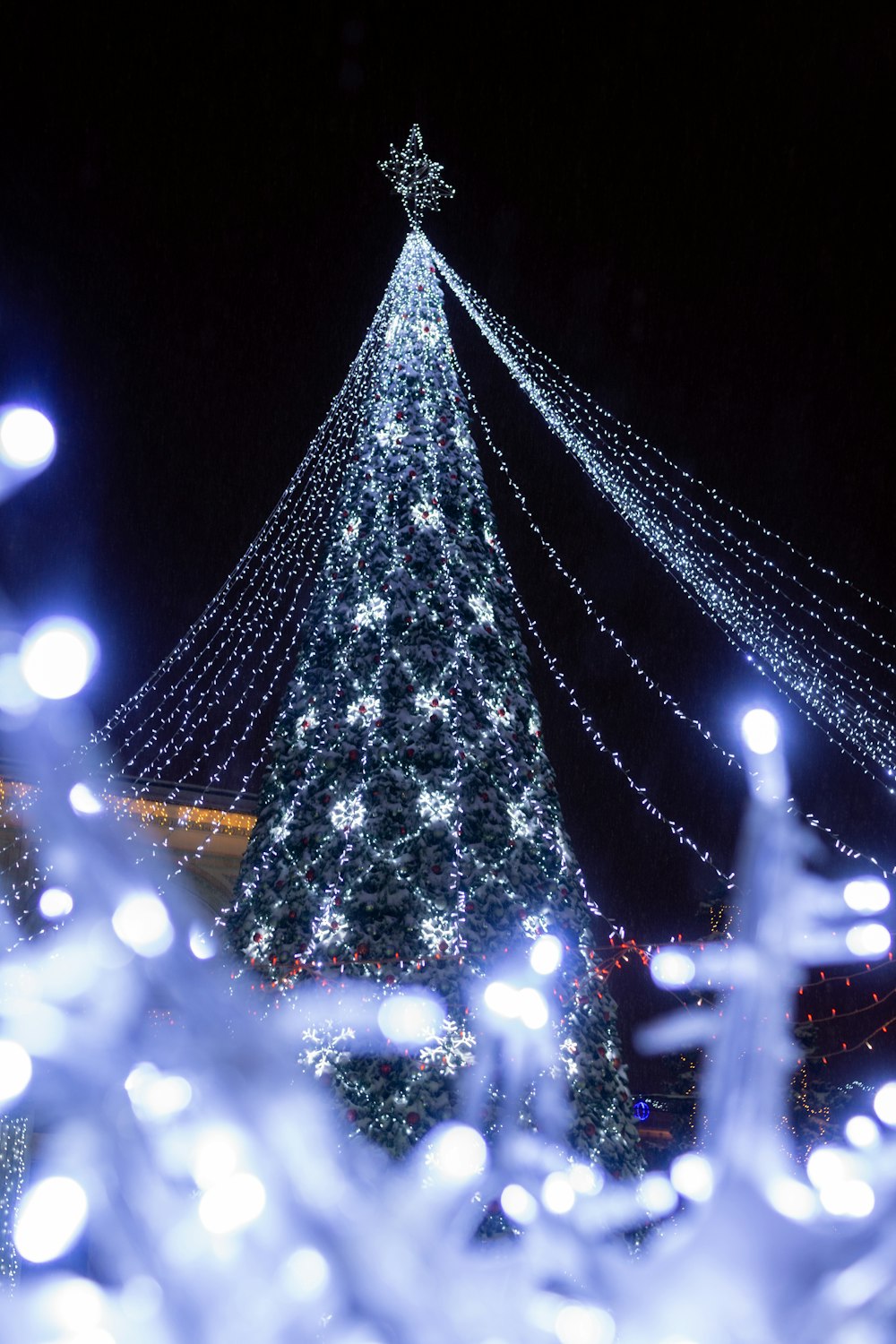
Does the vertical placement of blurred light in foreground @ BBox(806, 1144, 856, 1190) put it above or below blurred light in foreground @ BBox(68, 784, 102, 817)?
below

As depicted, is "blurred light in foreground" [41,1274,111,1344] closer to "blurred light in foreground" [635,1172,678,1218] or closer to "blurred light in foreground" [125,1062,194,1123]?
"blurred light in foreground" [125,1062,194,1123]

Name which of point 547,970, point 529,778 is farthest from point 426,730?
point 547,970

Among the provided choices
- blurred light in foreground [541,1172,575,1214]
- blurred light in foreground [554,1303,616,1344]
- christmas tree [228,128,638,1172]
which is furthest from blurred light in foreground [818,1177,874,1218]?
christmas tree [228,128,638,1172]

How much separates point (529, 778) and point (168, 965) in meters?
5.62

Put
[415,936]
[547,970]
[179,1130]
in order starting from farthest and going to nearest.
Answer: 1. [415,936]
2. [547,970]
3. [179,1130]

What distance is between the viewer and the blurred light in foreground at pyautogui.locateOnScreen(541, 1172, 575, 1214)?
2.01 metres

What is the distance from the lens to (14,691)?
0.99m

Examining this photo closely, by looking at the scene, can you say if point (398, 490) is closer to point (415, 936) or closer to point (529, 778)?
point (529, 778)

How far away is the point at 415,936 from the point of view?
5926mm

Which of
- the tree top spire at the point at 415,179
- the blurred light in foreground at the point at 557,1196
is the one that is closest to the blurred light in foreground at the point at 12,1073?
the blurred light in foreground at the point at 557,1196

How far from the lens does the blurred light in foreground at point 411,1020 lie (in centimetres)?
543

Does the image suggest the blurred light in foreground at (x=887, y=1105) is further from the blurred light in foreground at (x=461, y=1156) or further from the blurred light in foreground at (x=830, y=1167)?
the blurred light in foreground at (x=461, y=1156)

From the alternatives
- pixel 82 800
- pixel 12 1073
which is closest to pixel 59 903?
pixel 12 1073

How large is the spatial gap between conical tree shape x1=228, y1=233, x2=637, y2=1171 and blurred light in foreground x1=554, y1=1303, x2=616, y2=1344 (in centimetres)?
439
